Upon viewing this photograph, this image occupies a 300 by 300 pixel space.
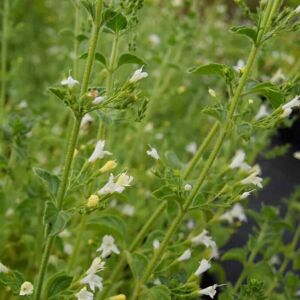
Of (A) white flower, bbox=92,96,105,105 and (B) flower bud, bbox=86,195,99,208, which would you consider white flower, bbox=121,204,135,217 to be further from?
(A) white flower, bbox=92,96,105,105

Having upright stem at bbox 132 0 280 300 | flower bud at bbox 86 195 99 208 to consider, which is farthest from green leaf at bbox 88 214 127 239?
→ flower bud at bbox 86 195 99 208

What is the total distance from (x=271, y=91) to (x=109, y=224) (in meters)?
0.69

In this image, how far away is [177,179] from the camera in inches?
A: 62.8

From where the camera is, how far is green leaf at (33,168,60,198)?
1.42 metres

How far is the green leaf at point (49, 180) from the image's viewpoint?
1422mm

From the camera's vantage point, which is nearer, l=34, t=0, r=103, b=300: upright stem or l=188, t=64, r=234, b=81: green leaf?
l=34, t=0, r=103, b=300: upright stem

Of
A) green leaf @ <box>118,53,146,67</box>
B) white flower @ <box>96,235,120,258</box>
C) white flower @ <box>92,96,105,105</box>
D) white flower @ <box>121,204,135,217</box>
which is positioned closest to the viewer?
white flower @ <box>92,96,105,105</box>

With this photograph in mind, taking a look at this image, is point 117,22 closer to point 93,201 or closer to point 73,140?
point 73,140

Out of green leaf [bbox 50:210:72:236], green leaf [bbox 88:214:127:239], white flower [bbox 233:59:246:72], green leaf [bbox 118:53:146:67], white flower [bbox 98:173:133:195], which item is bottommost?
green leaf [bbox 88:214:127:239]

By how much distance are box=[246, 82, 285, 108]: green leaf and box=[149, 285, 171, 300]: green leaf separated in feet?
2.07

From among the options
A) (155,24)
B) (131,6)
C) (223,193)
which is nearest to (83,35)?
(131,6)

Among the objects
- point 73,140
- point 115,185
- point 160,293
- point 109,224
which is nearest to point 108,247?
point 109,224

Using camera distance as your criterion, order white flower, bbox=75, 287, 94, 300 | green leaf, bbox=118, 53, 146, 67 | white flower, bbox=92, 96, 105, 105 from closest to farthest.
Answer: white flower, bbox=92, 96, 105, 105 < white flower, bbox=75, 287, 94, 300 < green leaf, bbox=118, 53, 146, 67

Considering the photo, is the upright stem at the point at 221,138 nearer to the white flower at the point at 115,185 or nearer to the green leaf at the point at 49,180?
the white flower at the point at 115,185
